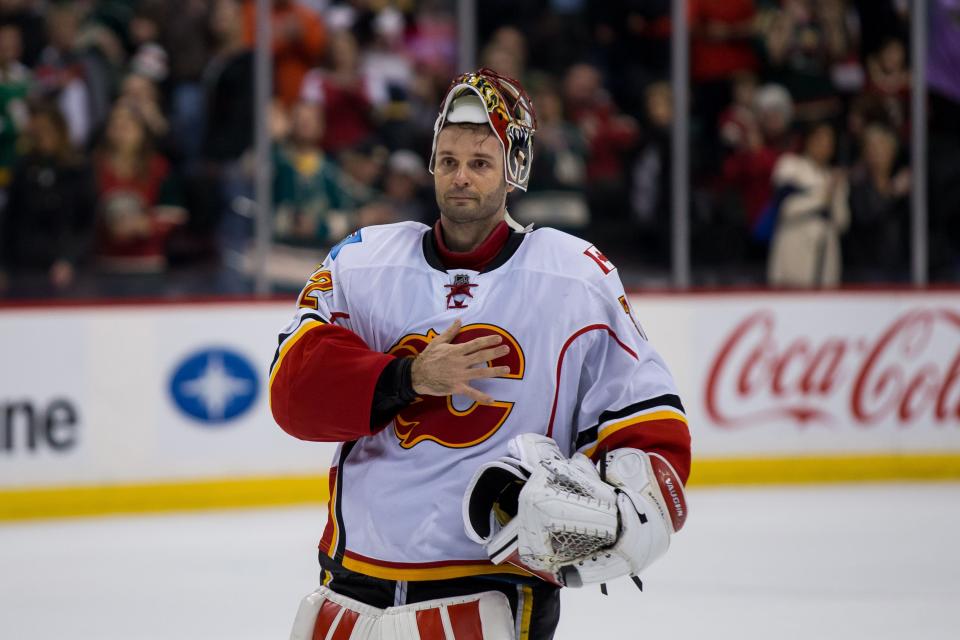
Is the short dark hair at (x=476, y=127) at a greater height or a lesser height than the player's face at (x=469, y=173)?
greater

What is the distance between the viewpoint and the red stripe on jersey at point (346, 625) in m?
1.86

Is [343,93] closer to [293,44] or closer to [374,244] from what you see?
[293,44]

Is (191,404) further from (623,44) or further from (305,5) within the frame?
(623,44)

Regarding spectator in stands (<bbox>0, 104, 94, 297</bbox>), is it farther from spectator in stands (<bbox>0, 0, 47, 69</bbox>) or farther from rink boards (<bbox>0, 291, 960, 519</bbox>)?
rink boards (<bbox>0, 291, 960, 519</bbox>)

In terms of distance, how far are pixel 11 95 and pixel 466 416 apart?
195 inches

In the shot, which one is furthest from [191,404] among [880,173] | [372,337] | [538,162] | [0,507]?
[372,337]

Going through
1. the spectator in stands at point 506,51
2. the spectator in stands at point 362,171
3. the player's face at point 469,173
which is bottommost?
the player's face at point 469,173

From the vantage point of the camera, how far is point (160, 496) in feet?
19.0

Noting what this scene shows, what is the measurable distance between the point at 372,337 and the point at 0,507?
13.5 ft

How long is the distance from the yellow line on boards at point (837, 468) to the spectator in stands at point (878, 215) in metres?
0.90

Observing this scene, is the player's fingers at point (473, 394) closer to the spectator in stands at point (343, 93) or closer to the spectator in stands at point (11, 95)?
the spectator in stands at point (11, 95)

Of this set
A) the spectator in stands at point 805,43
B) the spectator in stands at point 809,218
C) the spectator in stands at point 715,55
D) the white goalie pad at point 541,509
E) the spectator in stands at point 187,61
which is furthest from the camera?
the spectator in stands at point 805,43

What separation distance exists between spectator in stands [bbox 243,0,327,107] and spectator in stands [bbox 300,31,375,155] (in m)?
0.05

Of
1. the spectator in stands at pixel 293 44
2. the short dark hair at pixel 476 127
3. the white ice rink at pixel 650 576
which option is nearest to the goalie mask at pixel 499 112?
the short dark hair at pixel 476 127
